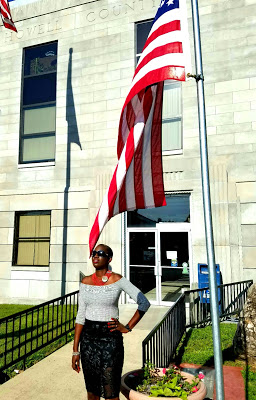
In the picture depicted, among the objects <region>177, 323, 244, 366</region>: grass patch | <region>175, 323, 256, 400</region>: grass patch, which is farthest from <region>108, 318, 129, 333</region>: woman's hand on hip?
<region>177, 323, 244, 366</region>: grass patch

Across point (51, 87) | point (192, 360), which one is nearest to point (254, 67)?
point (51, 87)

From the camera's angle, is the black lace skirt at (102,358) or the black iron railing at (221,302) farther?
the black iron railing at (221,302)

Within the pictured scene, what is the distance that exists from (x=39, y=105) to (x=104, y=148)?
3797 millimetres

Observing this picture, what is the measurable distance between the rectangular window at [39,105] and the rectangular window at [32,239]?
2.37 metres

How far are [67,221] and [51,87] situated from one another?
5818mm

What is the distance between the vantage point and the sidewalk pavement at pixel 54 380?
A: 189 inches

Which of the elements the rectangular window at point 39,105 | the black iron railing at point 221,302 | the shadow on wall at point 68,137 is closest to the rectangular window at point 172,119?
the shadow on wall at point 68,137

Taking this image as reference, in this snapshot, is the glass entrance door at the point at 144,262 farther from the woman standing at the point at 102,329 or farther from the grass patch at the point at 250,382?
the woman standing at the point at 102,329

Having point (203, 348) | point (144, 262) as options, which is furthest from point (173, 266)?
point (203, 348)

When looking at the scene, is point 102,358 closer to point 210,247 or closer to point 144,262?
point 210,247

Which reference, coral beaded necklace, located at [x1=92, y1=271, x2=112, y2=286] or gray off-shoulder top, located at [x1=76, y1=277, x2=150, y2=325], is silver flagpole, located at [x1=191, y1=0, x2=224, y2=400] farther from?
coral beaded necklace, located at [x1=92, y1=271, x2=112, y2=286]

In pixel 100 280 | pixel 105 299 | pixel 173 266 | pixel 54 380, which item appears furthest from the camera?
pixel 173 266

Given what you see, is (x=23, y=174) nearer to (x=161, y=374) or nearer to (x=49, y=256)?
(x=49, y=256)

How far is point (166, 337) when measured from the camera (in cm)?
566
